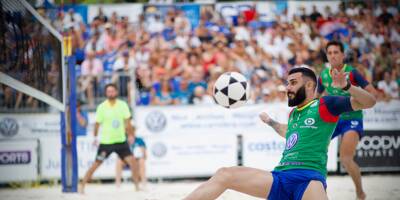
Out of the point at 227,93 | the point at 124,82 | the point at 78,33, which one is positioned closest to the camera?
the point at 227,93

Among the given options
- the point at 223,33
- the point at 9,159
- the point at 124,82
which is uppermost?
the point at 223,33

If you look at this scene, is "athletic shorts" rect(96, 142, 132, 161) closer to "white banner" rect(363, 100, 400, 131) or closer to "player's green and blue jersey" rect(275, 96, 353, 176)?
"white banner" rect(363, 100, 400, 131)

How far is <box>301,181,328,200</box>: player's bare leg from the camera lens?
4.41 m

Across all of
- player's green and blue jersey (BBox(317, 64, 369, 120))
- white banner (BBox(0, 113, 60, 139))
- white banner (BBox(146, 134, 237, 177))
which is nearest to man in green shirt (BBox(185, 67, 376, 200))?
player's green and blue jersey (BBox(317, 64, 369, 120))

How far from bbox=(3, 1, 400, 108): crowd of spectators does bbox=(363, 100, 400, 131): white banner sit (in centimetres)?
84

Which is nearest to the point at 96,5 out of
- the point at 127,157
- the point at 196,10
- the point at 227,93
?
the point at 196,10

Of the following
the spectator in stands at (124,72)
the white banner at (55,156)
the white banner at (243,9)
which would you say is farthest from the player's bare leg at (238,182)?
the white banner at (243,9)

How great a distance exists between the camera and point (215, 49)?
568 inches

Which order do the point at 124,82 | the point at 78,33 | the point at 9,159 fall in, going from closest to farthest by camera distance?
the point at 9,159 < the point at 124,82 < the point at 78,33

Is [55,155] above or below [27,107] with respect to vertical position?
below

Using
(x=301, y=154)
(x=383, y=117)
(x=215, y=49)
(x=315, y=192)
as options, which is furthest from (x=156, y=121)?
(x=315, y=192)

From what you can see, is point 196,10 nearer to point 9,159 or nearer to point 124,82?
point 124,82

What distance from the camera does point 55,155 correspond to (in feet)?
38.0

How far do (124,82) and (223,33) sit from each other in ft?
12.0
